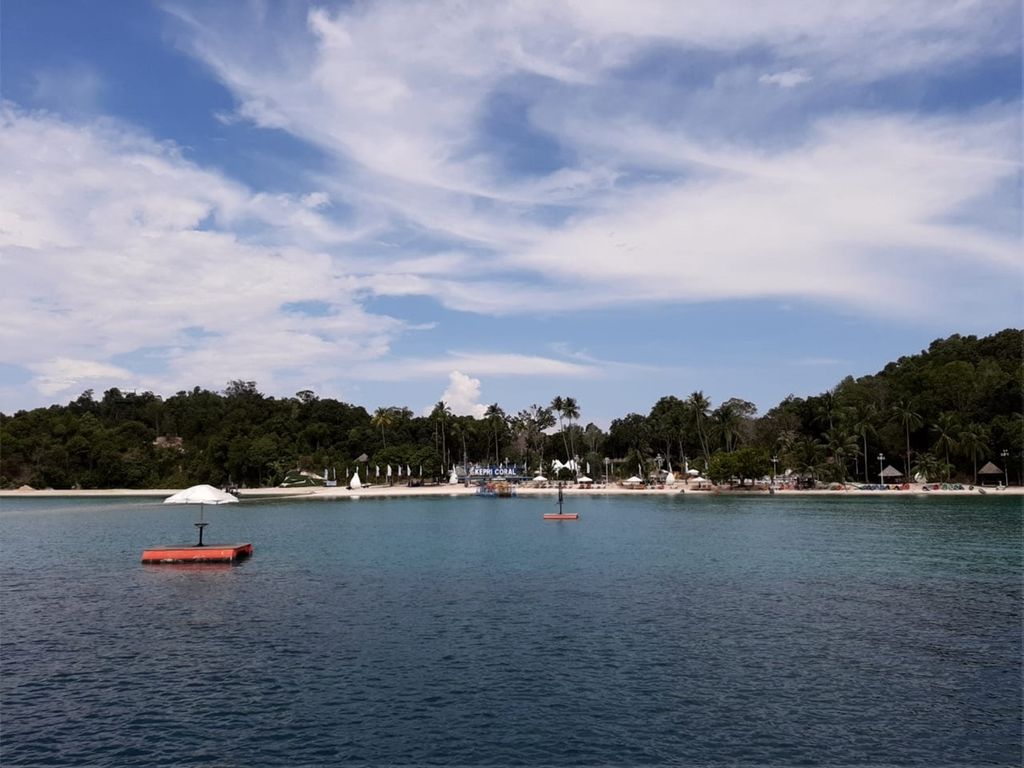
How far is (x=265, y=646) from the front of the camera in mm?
25719

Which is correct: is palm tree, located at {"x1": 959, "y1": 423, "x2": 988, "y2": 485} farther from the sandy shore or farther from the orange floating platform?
the orange floating platform

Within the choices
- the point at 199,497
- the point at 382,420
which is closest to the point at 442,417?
the point at 382,420

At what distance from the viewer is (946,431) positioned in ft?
387

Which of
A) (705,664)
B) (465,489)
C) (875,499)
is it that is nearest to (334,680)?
(705,664)

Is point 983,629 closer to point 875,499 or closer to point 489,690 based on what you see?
point 489,690

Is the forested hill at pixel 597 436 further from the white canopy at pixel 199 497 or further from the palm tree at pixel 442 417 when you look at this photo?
the white canopy at pixel 199 497

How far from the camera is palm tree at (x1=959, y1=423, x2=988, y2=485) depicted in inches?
4459

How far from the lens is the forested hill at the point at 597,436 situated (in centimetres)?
12200

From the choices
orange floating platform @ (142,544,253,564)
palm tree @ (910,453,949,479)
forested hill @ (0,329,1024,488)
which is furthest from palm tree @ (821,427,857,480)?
orange floating platform @ (142,544,253,564)

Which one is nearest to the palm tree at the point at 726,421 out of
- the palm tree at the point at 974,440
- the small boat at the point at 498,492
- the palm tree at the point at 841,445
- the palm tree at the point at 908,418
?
the palm tree at the point at 841,445

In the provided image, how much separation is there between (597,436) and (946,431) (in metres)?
93.7

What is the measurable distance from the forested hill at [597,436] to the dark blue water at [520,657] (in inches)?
3095

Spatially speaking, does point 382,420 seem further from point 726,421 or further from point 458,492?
point 726,421

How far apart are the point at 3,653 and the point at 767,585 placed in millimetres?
31347
